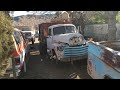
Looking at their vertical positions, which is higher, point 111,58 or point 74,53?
point 111,58

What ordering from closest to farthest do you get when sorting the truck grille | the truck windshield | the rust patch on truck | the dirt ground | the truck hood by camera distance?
the rust patch on truck, the dirt ground, the truck grille, the truck hood, the truck windshield

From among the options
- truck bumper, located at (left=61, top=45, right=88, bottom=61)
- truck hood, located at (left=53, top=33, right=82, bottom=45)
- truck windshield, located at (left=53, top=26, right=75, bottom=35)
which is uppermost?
truck windshield, located at (left=53, top=26, right=75, bottom=35)

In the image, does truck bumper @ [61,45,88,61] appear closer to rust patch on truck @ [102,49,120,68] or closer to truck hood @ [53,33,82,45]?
truck hood @ [53,33,82,45]

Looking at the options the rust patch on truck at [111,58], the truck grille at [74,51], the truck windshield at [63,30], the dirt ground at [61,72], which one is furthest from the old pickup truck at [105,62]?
the truck windshield at [63,30]

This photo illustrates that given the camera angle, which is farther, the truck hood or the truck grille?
the truck hood

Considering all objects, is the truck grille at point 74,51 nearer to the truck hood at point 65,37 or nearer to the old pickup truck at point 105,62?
the truck hood at point 65,37

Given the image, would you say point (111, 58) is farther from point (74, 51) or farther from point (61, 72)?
point (74, 51)

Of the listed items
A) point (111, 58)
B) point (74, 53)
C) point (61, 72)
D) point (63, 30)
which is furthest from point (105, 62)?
point (63, 30)

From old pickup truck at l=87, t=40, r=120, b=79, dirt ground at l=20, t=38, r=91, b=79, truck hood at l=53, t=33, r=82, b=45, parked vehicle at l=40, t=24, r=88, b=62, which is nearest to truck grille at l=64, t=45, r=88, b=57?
parked vehicle at l=40, t=24, r=88, b=62

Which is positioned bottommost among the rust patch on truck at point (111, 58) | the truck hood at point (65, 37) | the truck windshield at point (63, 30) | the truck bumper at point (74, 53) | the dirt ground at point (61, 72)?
the dirt ground at point (61, 72)
